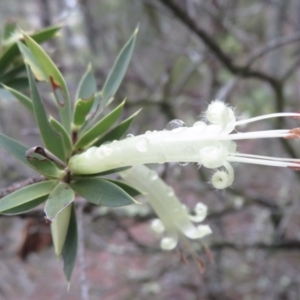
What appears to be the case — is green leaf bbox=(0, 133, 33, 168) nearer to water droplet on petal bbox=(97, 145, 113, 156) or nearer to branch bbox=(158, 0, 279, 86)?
water droplet on petal bbox=(97, 145, 113, 156)

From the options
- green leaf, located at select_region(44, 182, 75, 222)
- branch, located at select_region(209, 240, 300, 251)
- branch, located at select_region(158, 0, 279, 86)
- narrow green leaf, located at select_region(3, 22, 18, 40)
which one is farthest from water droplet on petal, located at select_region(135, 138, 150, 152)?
branch, located at select_region(209, 240, 300, 251)

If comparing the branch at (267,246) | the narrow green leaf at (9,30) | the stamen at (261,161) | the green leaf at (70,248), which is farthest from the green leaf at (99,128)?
the branch at (267,246)

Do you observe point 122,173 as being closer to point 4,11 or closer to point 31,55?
point 31,55

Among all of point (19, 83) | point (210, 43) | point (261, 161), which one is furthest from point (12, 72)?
point (210, 43)

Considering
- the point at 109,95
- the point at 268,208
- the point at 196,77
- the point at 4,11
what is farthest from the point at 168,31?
the point at 109,95

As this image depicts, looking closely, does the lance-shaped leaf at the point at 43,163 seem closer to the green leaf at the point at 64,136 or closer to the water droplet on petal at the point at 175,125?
the green leaf at the point at 64,136

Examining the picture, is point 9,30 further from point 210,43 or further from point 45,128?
point 210,43
